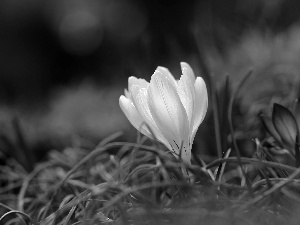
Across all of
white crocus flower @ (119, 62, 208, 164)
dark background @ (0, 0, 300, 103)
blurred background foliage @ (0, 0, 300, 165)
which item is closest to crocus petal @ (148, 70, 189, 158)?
white crocus flower @ (119, 62, 208, 164)

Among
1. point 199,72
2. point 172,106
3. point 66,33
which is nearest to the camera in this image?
point 172,106

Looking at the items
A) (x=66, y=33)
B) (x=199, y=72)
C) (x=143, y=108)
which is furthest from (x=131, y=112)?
(x=66, y=33)

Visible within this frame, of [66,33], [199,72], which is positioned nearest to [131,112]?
[199,72]

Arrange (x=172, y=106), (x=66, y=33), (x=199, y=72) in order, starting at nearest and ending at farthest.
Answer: (x=172, y=106)
(x=199, y=72)
(x=66, y=33)

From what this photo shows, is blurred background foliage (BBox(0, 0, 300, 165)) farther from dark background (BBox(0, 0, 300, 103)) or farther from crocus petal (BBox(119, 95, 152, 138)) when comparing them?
dark background (BBox(0, 0, 300, 103))

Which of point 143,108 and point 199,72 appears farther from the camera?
point 199,72

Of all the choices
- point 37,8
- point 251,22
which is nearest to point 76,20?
point 37,8

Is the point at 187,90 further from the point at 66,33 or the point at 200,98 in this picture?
the point at 66,33

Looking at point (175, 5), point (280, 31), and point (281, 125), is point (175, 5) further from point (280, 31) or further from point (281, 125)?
point (281, 125)
